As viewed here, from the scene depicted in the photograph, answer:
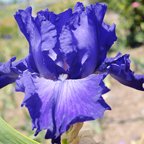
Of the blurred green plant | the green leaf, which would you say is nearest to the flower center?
the green leaf

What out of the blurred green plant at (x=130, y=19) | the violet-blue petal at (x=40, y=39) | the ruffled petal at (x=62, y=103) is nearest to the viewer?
the ruffled petal at (x=62, y=103)

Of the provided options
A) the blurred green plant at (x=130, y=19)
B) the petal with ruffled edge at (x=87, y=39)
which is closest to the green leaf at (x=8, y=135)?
the petal with ruffled edge at (x=87, y=39)

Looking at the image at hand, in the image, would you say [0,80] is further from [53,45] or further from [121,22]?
[121,22]

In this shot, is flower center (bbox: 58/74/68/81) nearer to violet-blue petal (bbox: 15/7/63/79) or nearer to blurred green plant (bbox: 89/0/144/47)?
violet-blue petal (bbox: 15/7/63/79)

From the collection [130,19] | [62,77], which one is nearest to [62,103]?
[62,77]

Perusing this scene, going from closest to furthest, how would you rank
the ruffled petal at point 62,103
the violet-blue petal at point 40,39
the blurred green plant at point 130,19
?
the ruffled petal at point 62,103 → the violet-blue petal at point 40,39 → the blurred green plant at point 130,19

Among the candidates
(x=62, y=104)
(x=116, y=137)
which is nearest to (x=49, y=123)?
(x=62, y=104)

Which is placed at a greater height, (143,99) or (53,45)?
(53,45)

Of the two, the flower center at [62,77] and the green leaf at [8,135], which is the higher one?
the flower center at [62,77]

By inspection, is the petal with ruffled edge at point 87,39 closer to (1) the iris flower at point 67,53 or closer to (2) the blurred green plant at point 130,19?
(1) the iris flower at point 67,53
